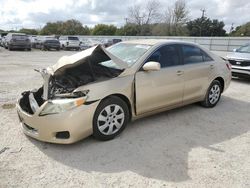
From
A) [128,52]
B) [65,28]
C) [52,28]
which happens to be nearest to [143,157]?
[128,52]

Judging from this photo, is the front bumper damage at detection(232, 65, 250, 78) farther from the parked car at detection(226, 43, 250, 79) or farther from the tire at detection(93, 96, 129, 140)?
the tire at detection(93, 96, 129, 140)

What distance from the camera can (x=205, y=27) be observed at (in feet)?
208

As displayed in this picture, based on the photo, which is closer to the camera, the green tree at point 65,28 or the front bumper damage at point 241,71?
the front bumper damage at point 241,71

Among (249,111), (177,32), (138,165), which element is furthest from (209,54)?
(177,32)

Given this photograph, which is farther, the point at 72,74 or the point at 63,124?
the point at 72,74

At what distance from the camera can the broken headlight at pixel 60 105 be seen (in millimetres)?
3430

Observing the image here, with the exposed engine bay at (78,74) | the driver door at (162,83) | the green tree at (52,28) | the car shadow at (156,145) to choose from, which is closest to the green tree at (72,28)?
the green tree at (52,28)

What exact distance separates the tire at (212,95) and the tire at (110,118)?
2.42 metres

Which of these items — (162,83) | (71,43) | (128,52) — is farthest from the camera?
(71,43)

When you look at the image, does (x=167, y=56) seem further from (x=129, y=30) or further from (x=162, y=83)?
(x=129, y=30)

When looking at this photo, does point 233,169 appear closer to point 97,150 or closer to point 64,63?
point 97,150

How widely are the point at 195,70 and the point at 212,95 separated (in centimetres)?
99

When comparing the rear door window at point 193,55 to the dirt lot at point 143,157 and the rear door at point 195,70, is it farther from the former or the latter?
the dirt lot at point 143,157

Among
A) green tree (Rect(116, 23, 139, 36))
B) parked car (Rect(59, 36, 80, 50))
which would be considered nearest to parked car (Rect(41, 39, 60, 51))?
parked car (Rect(59, 36, 80, 50))
